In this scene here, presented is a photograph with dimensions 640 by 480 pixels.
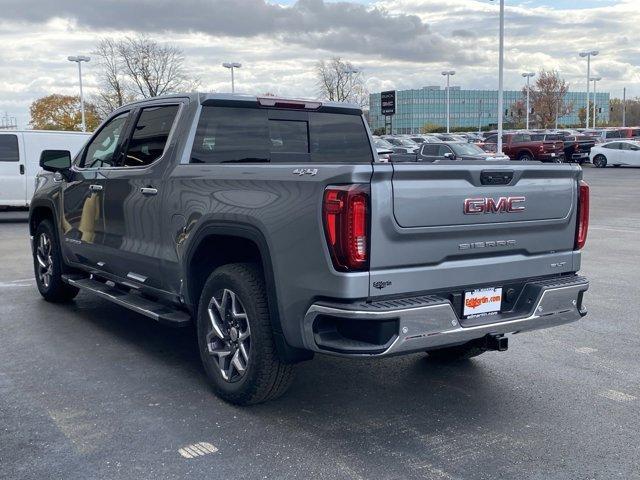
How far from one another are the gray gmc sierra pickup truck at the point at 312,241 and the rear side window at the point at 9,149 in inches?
446

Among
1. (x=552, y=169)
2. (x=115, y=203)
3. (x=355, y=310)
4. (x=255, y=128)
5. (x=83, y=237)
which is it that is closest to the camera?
(x=355, y=310)

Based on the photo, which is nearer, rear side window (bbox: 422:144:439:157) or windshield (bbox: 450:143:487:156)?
windshield (bbox: 450:143:487:156)

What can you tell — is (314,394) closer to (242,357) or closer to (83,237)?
(242,357)

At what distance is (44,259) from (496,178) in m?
5.23

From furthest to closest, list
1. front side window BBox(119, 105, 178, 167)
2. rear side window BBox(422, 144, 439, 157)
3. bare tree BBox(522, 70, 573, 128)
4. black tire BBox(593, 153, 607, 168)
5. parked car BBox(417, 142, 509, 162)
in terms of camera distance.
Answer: bare tree BBox(522, 70, 573, 128), black tire BBox(593, 153, 607, 168), rear side window BBox(422, 144, 439, 157), parked car BBox(417, 142, 509, 162), front side window BBox(119, 105, 178, 167)

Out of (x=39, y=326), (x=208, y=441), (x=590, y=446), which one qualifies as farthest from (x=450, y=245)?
(x=39, y=326)

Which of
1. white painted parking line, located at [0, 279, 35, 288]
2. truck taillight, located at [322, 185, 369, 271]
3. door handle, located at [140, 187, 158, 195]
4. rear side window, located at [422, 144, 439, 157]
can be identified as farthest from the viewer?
rear side window, located at [422, 144, 439, 157]

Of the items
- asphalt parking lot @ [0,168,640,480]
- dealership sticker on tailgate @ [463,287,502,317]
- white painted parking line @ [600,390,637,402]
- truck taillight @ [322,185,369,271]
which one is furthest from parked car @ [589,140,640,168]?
truck taillight @ [322,185,369,271]

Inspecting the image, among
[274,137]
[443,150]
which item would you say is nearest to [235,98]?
[274,137]

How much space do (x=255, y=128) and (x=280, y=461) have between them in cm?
272

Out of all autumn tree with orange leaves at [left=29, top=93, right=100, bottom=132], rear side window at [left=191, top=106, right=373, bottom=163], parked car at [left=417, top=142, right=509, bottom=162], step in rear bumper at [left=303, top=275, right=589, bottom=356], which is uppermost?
autumn tree with orange leaves at [left=29, top=93, right=100, bottom=132]

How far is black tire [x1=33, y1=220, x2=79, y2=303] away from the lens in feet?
24.4

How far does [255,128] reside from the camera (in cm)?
572

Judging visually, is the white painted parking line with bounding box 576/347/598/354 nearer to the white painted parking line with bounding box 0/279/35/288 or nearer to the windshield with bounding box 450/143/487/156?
the white painted parking line with bounding box 0/279/35/288
